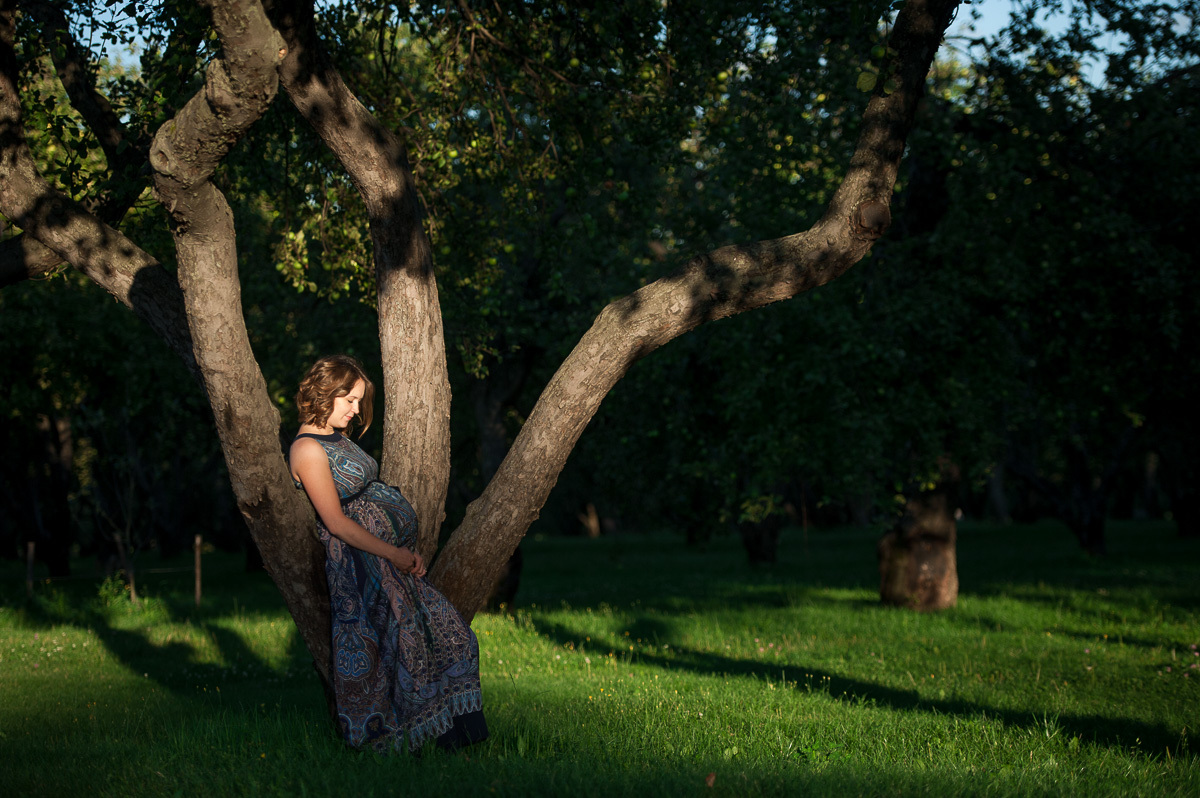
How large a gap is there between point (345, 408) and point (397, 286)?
101cm

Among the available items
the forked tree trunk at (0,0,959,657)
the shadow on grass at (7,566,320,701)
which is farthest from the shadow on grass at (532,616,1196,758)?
the forked tree trunk at (0,0,959,657)

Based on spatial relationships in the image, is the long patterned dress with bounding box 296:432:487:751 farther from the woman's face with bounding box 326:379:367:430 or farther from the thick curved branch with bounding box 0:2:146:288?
the thick curved branch with bounding box 0:2:146:288

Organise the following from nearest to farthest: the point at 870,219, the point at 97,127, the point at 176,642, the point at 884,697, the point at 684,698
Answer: the point at 870,219 < the point at 684,698 < the point at 97,127 < the point at 884,697 < the point at 176,642

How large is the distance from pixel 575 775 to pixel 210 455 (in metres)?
25.6

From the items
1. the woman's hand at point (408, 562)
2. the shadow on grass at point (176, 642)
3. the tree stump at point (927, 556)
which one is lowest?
the shadow on grass at point (176, 642)

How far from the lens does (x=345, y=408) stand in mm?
5152

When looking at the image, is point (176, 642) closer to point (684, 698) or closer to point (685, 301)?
point (684, 698)

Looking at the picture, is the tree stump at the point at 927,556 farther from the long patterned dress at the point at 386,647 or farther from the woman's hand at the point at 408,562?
the woman's hand at the point at 408,562

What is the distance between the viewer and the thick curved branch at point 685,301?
18.2 feet

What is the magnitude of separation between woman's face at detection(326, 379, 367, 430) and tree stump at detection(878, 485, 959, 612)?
→ 38.3 feet

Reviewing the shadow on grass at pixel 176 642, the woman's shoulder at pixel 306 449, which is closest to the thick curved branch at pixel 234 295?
the woman's shoulder at pixel 306 449

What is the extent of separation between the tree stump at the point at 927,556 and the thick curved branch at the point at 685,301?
10.2m

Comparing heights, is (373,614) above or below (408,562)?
below

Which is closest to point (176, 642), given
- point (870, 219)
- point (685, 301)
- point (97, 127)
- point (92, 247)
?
point (97, 127)
